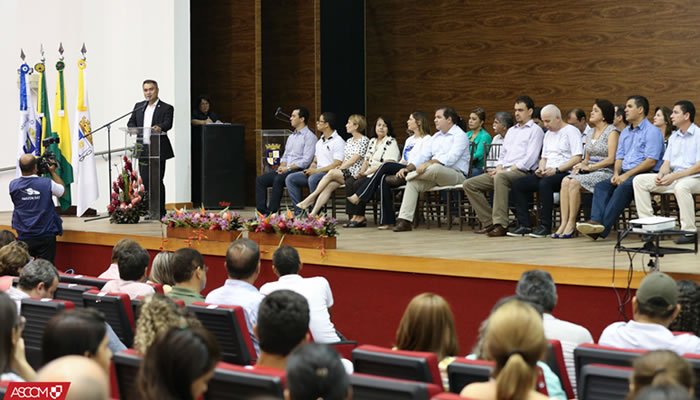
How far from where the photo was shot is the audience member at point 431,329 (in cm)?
262

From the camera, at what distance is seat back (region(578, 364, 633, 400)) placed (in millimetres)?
2225

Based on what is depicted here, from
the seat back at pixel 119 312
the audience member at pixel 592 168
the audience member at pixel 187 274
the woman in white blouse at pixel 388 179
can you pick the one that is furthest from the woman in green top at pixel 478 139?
the seat back at pixel 119 312

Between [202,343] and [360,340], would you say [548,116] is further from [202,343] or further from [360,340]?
[202,343]

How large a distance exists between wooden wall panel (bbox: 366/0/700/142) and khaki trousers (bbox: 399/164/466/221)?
10.0 ft

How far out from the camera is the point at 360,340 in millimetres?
5371

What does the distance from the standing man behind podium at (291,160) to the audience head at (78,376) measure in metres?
5.54

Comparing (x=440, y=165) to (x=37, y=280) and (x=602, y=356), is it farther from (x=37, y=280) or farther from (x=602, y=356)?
(x=602, y=356)

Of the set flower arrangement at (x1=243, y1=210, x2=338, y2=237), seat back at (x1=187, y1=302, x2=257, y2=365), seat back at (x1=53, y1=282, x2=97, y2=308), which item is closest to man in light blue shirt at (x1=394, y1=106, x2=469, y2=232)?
flower arrangement at (x1=243, y1=210, x2=338, y2=237)

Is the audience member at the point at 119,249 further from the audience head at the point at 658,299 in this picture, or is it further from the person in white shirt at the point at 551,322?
the audience head at the point at 658,299

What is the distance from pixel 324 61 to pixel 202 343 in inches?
345

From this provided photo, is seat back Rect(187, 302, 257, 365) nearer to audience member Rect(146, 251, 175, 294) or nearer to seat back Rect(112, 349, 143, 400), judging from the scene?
seat back Rect(112, 349, 143, 400)

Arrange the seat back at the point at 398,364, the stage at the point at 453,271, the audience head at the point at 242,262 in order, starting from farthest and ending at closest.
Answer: the stage at the point at 453,271, the audience head at the point at 242,262, the seat back at the point at 398,364

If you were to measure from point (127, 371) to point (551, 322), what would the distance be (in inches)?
60.3

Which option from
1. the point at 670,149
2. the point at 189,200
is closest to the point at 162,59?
the point at 189,200
